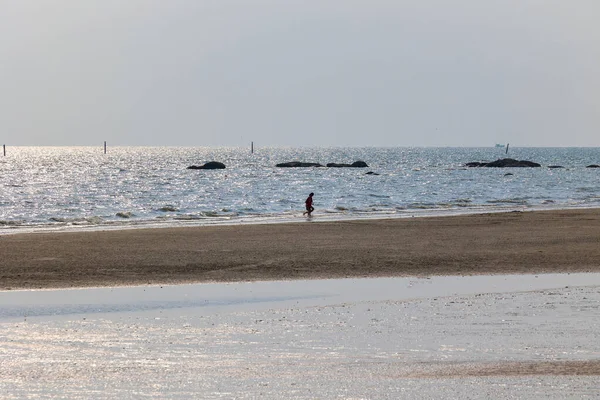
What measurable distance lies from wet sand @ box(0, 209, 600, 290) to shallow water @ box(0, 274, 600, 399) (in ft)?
7.88

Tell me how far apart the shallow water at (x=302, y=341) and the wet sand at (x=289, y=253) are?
Answer: 2.40 meters

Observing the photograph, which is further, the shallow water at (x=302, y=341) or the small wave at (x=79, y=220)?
the small wave at (x=79, y=220)

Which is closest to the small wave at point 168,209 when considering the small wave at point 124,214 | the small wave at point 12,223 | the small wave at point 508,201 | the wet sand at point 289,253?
the small wave at point 124,214

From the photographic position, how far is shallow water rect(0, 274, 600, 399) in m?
10.1

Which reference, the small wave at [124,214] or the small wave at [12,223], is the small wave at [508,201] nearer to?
the small wave at [124,214]

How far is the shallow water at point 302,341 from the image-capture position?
10.1 meters

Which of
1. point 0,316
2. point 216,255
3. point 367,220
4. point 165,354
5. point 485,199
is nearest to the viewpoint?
point 165,354

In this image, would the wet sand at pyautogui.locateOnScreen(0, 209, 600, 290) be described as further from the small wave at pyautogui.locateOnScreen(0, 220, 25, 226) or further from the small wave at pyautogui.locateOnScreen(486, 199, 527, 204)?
the small wave at pyautogui.locateOnScreen(486, 199, 527, 204)

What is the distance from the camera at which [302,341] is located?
12.6m

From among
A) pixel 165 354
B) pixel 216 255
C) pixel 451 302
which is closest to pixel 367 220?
pixel 216 255

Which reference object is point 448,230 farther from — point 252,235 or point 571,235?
point 252,235

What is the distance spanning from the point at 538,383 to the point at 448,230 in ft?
77.8

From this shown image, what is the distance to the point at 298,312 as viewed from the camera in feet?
50.1

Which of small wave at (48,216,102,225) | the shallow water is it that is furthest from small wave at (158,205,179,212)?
the shallow water
